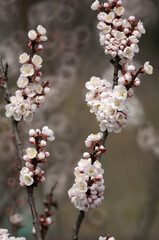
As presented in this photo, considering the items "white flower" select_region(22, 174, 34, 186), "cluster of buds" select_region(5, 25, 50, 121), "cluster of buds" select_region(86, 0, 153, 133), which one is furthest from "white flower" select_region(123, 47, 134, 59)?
"white flower" select_region(22, 174, 34, 186)

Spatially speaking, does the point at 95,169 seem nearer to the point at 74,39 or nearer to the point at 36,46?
the point at 36,46

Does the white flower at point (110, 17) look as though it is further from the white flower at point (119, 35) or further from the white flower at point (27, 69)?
the white flower at point (27, 69)

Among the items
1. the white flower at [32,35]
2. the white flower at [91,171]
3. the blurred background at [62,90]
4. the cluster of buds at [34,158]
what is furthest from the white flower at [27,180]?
the blurred background at [62,90]

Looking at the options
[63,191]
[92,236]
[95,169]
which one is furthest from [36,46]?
[92,236]

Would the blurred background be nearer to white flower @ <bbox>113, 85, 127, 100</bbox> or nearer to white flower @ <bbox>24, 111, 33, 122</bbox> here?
white flower @ <bbox>24, 111, 33, 122</bbox>

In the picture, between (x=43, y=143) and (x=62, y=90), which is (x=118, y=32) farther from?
(x=62, y=90)

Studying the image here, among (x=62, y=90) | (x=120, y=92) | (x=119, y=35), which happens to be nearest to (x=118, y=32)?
(x=119, y=35)
